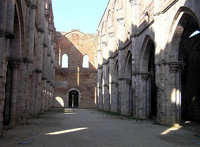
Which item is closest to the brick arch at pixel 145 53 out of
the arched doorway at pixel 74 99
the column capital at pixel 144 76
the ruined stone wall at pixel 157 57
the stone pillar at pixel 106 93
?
the ruined stone wall at pixel 157 57

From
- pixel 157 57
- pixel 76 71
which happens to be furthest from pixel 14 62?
pixel 76 71

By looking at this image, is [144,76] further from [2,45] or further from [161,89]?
[2,45]

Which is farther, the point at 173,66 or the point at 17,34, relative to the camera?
the point at 173,66

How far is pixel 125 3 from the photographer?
2386cm

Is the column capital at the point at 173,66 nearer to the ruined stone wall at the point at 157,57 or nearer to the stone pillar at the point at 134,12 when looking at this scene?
the ruined stone wall at the point at 157,57

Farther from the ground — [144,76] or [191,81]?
[144,76]

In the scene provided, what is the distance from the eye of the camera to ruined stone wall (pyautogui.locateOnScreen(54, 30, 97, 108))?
4094 centimetres

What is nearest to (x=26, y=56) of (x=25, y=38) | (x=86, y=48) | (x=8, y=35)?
(x=25, y=38)

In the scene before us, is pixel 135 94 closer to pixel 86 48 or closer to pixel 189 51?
pixel 189 51

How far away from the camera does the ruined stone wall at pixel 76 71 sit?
40.9m

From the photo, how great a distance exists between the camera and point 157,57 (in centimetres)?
1470

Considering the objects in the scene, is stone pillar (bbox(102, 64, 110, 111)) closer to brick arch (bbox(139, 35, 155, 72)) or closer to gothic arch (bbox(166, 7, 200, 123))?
brick arch (bbox(139, 35, 155, 72))

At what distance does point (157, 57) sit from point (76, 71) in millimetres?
27985

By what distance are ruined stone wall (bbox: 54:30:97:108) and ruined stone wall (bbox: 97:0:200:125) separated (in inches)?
388
